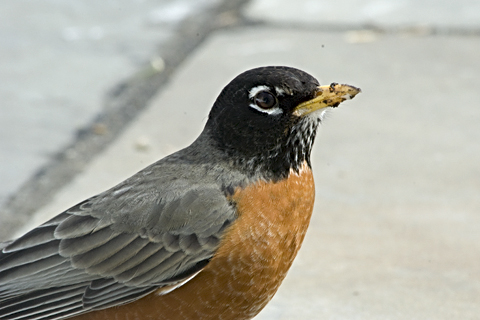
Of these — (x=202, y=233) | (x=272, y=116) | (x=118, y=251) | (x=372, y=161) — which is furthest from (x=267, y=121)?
(x=372, y=161)

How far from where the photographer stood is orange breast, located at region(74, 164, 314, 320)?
128 inches

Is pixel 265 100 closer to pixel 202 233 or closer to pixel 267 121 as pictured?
pixel 267 121

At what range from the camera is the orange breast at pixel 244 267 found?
326 centimetres

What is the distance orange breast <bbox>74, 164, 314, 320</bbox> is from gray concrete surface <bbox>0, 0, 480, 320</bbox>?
499 mm

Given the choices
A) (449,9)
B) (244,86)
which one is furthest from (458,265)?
(449,9)

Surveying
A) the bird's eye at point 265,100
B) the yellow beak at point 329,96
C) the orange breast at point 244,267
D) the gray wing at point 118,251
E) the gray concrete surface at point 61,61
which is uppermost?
the gray concrete surface at point 61,61

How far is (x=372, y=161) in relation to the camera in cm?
510

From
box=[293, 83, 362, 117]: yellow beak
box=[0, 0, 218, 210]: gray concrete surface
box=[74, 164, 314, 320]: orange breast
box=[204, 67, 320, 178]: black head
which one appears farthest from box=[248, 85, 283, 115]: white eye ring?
box=[0, 0, 218, 210]: gray concrete surface

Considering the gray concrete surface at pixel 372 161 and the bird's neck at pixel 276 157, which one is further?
the gray concrete surface at pixel 372 161

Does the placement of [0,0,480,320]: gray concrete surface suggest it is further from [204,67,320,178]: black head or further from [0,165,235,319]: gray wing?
[0,165,235,319]: gray wing

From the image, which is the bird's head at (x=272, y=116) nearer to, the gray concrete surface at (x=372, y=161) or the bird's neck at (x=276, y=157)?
the bird's neck at (x=276, y=157)

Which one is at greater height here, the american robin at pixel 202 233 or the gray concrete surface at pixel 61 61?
the gray concrete surface at pixel 61 61

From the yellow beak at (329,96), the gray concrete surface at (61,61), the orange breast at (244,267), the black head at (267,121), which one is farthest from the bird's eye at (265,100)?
the gray concrete surface at (61,61)

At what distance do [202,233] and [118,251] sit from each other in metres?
0.37
